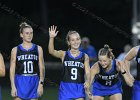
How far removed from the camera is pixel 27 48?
36.2ft

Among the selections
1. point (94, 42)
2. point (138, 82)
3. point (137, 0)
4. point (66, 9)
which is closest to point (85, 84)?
point (138, 82)

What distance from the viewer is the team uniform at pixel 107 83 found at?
1109 centimetres

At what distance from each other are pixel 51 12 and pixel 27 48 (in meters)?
23.1

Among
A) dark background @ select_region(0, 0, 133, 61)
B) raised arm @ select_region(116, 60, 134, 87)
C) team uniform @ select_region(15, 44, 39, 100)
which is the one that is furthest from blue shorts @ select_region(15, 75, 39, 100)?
dark background @ select_region(0, 0, 133, 61)

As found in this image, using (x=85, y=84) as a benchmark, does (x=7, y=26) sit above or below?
above

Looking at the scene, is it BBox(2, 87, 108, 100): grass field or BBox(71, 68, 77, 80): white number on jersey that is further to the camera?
BBox(2, 87, 108, 100): grass field

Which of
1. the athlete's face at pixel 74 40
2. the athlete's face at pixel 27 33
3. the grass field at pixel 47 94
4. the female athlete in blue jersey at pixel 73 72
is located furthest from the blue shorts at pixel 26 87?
the grass field at pixel 47 94

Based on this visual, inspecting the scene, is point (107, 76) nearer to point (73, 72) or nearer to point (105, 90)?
point (105, 90)

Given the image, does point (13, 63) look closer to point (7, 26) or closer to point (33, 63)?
point (33, 63)

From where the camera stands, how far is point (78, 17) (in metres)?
33.2

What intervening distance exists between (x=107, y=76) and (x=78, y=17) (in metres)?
22.2

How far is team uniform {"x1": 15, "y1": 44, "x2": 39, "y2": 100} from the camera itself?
35.7 feet

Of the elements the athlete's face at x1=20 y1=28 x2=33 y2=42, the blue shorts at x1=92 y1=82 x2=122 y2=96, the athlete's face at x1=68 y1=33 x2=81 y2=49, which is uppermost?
the athlete's face at x1=20 y1=28 x2=33 y2=42

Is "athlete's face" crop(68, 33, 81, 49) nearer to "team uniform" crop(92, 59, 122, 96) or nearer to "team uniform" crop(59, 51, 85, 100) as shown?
"team uniform" crop(59, 51, 85, 100)
